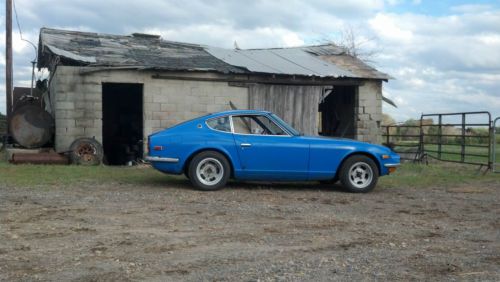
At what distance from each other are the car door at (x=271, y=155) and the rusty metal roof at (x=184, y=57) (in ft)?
19.2

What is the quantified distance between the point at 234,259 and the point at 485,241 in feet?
9.43

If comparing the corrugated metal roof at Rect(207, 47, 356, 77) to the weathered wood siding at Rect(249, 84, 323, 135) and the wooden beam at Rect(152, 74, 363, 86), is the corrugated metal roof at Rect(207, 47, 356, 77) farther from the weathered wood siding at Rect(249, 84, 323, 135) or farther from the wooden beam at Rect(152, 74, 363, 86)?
the weathered wood siding at Rect(249, 84, 323, 135)

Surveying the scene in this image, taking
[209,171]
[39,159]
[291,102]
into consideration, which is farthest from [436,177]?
[39,159]

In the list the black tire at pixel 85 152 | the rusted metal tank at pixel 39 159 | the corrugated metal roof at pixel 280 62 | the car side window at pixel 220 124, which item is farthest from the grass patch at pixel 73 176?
the corrugated metal roof at pixel 280 62

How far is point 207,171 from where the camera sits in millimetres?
9438

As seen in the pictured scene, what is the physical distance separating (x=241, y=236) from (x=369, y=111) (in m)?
12.0

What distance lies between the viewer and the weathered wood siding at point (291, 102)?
15.8 metres

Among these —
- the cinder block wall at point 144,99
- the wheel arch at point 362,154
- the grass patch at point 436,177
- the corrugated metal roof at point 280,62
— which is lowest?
the grass patch at point 436,177

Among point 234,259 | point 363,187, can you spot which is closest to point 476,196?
point 363,187

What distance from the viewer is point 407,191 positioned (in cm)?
1018

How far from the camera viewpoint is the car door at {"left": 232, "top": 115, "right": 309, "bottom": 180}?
938 cm

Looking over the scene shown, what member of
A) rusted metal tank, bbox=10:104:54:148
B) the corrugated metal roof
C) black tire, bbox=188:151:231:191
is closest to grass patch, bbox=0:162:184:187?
black tire, bbox=188:151:231:191

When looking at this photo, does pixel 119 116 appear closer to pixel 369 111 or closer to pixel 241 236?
pixel 369 111

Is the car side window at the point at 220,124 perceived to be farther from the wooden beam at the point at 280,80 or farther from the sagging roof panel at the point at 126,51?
the wooden beam at the point at 280,80
